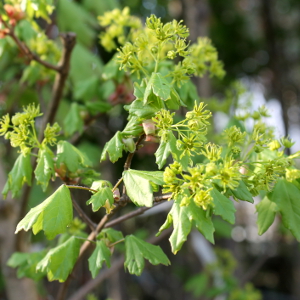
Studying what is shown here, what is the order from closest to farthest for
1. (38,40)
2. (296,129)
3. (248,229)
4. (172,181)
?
(172,181), (38,40), (296,129), (248,229)

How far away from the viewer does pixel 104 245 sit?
0.78 m

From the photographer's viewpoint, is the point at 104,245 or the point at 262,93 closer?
the point at 104,245

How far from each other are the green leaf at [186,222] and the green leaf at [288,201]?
23cm

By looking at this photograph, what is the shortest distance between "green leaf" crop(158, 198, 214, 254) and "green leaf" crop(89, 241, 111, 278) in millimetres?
203

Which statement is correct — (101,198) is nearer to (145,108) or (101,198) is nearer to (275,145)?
(145,108)

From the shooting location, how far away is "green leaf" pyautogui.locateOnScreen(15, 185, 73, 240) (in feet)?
2.19

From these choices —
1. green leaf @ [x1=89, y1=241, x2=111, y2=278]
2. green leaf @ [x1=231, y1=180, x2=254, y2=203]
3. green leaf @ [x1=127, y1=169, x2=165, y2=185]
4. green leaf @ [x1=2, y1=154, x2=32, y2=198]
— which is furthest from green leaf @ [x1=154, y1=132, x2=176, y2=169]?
green leaf @ [x1=2, y1=154, x2=32, y2=198]

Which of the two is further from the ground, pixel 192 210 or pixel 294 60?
pixel 294 60

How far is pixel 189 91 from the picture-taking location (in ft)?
3.31

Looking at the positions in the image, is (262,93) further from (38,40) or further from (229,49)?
(38,40)

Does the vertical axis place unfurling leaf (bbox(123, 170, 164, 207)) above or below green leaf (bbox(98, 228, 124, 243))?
above

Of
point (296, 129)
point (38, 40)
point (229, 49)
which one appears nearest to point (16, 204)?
point (38, 40)

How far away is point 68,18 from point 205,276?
1708 mm

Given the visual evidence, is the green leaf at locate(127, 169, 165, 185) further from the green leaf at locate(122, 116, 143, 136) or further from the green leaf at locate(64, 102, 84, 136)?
the green leaf at locate(64, 102, 84, 136)
